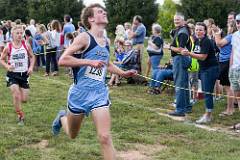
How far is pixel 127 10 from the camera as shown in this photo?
42750 mm

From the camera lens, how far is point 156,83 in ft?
43.4

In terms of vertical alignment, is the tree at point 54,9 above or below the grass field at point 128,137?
above

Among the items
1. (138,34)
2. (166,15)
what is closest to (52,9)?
(166,15)

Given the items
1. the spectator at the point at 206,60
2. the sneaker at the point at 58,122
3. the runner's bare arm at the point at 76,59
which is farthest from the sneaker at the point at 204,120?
the runner's bare arm at the point at 76,59

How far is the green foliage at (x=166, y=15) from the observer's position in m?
53.6

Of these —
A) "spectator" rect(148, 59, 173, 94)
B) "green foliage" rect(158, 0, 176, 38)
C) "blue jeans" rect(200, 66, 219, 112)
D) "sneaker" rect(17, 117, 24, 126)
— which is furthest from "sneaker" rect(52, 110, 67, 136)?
"green foliage" rect(158, 0, 176, 38)

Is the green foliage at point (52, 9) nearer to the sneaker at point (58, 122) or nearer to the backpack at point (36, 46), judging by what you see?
the backpack at point (36, 46)

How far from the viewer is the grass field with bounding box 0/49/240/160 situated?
6.97 meters

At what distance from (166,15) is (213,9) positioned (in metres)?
20.4

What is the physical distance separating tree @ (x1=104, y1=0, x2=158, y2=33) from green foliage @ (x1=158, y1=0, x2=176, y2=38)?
301 inches

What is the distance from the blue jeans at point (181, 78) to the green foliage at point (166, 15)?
4056cm

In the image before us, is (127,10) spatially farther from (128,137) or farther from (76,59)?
(76,59)

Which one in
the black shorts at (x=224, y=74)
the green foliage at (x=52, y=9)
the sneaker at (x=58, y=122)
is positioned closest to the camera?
the sneaker at (x=58, y=122)

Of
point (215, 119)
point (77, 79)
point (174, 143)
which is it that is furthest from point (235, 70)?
point (77, 79)
